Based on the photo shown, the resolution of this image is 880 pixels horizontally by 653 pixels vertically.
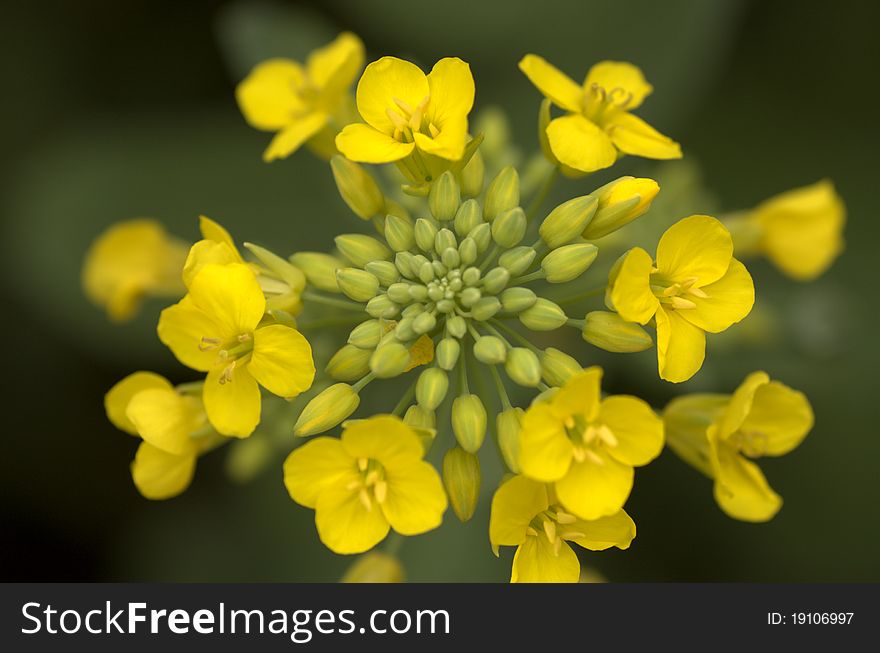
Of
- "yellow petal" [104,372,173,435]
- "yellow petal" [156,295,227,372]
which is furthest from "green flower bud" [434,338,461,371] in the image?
"yellow petal" [104,372,173,435]

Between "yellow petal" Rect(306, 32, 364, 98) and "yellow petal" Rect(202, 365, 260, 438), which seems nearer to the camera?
"yellow petal" Rect(202, 365, 260, 438)

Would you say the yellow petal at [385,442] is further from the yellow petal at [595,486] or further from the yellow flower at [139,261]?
the yellow flower at [139,261]

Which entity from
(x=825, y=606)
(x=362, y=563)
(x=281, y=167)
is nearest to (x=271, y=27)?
(x=281, y=167)

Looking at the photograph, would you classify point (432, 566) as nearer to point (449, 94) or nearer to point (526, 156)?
point (526, 156)

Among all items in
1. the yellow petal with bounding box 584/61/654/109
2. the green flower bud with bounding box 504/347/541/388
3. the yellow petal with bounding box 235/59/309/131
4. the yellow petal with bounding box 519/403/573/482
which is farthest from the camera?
the yellow petal with bounding box 235/59/309/131

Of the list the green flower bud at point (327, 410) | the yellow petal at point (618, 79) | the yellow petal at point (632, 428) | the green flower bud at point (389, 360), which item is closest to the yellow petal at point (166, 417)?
the green flower bud at point (327, 410)

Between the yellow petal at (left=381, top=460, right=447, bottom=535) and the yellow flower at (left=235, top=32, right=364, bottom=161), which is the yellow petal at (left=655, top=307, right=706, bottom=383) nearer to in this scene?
the yellow petal at (left=381, top=460, right=447, bottom=535)
